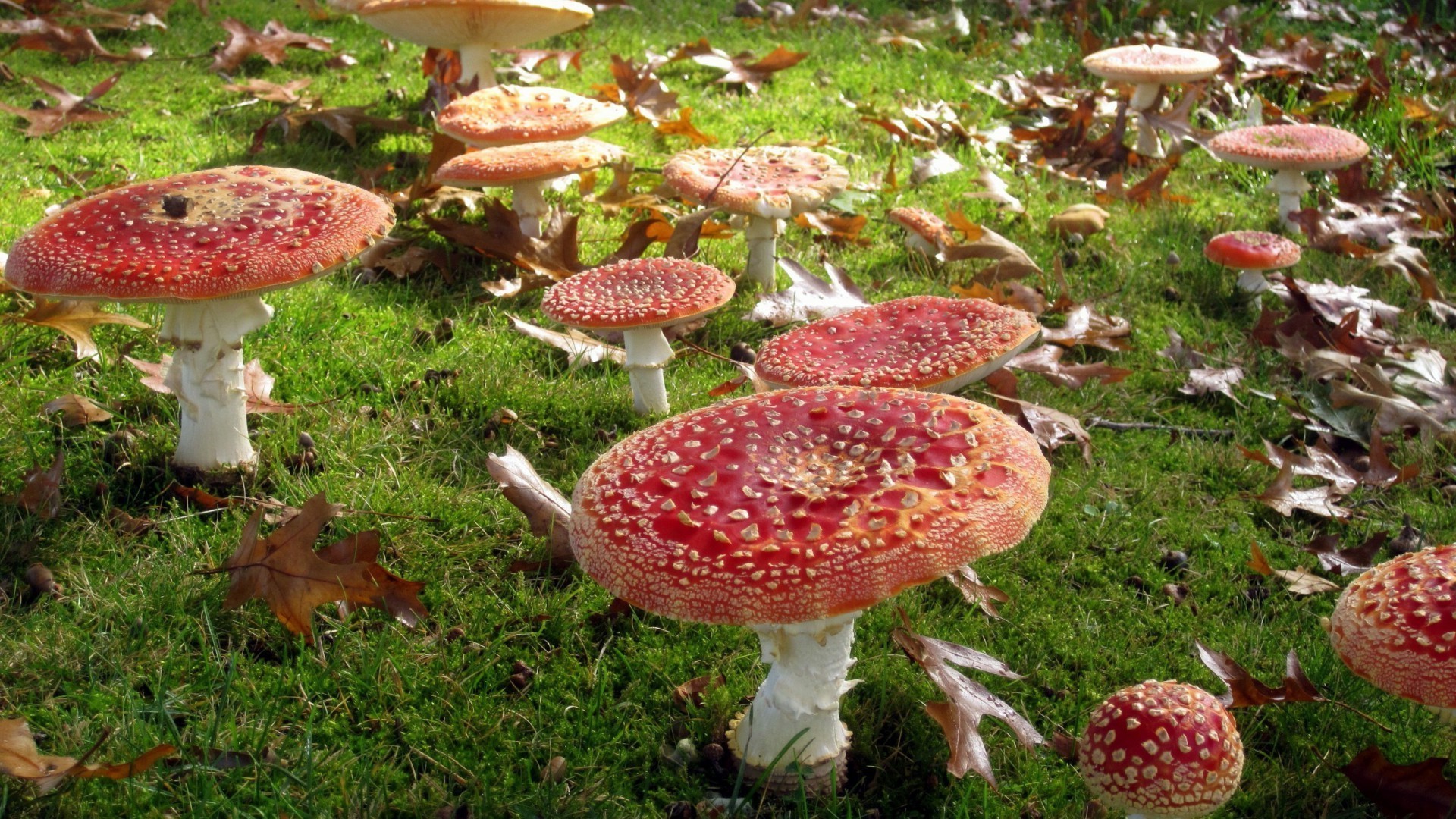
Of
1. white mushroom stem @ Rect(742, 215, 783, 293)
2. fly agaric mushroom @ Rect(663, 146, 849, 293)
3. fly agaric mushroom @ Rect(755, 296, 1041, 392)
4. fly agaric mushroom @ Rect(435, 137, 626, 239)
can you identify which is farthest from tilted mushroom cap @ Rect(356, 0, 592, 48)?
fly agaric mushroom @ Rect(755, 296, 1041, 392)

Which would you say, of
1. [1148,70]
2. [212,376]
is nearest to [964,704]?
[212,376]

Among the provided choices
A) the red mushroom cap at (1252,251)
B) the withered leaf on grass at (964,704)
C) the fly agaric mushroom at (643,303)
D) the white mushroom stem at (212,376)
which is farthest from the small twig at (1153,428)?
the white mushroom stem at (212,376)

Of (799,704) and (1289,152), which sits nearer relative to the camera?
(799,704)

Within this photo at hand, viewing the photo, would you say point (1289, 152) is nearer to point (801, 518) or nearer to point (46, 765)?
point (801, 518)

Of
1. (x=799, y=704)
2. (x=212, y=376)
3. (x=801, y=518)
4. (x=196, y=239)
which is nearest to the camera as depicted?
(x=801, y=518)

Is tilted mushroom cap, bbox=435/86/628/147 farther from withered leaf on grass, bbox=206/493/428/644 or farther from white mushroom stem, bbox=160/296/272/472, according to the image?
withered leaf on grass, bbox=206/493/428/644

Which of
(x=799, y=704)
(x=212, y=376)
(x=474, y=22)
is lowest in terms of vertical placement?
(x=799, y=704)
